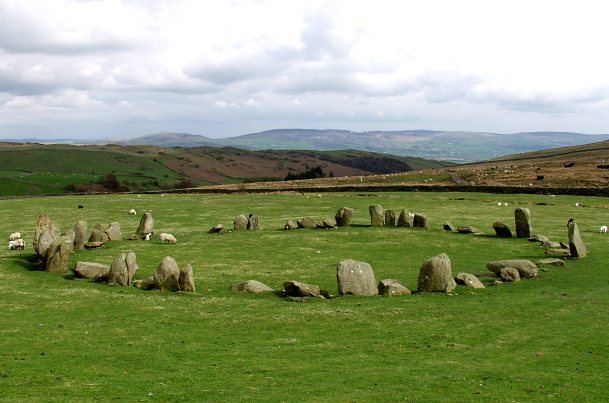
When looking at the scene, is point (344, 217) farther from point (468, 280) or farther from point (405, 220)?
point (468, 280)

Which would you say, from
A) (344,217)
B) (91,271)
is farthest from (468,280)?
(344,217)

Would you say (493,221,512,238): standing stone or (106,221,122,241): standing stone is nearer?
(106,221,122,241): standing stone

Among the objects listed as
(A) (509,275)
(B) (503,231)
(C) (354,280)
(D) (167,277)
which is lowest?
(A) (509,275)

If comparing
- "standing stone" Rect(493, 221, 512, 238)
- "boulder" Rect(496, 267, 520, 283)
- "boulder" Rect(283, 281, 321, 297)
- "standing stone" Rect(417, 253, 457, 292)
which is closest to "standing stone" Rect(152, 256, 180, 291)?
"boulder" Rect(283, 281, 321, 297)

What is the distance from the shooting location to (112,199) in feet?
254

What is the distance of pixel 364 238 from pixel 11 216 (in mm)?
38247

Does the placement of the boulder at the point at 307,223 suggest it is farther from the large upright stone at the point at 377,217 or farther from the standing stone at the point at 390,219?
A: the standing stone at the point at 390,219

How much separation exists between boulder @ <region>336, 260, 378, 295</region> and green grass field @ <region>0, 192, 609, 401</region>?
0.82m

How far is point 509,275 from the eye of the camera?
2873cm

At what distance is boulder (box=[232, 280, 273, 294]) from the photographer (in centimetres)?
2638

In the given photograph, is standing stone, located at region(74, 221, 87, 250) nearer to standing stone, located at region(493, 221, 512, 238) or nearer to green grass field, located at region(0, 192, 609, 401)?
green grass field, located at region(0, 192, 609, 401)

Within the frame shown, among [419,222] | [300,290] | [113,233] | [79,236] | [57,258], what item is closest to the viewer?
[300,290]

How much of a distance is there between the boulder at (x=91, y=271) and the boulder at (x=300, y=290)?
369 inches

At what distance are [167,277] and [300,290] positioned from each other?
20.3 ft
